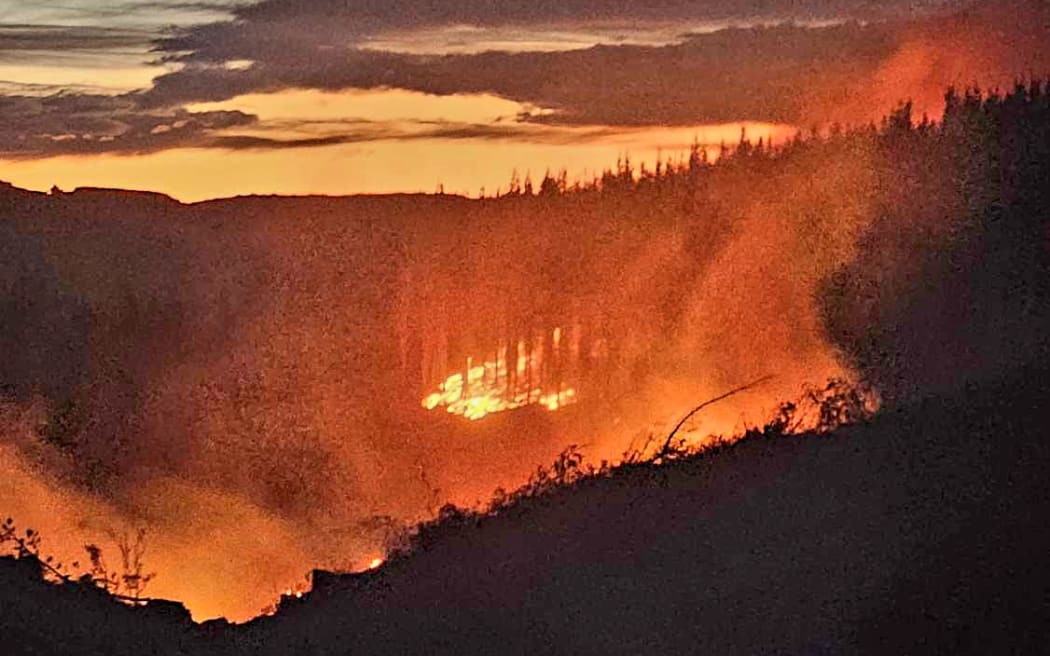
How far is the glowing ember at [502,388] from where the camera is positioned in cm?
151

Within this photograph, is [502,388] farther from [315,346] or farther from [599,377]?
[315,346]

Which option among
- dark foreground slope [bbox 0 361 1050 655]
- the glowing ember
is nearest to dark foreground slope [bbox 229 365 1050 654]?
dark foreground slope [bbox 0 361 1050 655]

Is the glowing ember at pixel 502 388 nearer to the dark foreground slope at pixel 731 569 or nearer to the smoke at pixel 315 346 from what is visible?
the smoke at pixel 315 346

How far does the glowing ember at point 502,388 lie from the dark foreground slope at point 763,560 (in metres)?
0.12

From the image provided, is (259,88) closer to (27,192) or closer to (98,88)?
(98,88)

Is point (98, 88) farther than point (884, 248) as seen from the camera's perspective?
No

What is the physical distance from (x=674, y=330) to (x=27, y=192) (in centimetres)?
81

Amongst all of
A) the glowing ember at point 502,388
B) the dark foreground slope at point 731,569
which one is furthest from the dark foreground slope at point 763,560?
the glowing ember at point 502,388

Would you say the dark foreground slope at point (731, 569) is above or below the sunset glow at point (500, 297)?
below

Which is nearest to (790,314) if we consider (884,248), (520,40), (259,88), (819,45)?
(884,248)

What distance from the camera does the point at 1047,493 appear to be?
1598 millimetres

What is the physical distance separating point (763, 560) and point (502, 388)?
0.40 metres

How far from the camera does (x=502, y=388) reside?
152 cm

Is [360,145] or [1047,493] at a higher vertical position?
[360,145]
